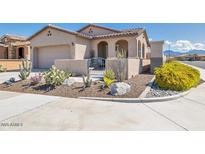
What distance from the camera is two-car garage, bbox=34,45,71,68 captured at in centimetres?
1897

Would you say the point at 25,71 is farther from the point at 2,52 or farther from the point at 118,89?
the point at 2,52

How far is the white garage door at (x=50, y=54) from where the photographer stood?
18953 millimetres

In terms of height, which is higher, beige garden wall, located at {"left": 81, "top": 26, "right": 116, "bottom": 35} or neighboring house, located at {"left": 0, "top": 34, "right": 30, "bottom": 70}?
→ beige garden wall, located at {"left": 81, "top": 26, "right": 116, "bottom": 35}

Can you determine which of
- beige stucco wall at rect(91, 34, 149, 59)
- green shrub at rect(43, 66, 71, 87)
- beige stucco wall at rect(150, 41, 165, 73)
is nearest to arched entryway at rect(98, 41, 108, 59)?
beige stucco wall at rect(91, 34, 149, 59)

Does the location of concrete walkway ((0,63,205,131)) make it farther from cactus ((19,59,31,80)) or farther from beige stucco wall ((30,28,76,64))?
beige stucco wall ((30,28,76,64))

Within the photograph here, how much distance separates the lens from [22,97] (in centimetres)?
794

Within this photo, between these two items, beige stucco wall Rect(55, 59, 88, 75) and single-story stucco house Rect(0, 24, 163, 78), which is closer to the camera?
beige stucco wall Rect(55, 59, 88, 75)

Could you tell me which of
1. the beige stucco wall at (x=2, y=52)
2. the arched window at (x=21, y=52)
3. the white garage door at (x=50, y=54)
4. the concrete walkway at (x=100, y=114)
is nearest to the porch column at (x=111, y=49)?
the white garage door at (x=50, y=54)

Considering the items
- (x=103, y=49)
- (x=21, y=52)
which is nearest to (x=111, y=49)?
(x=103, y=49)

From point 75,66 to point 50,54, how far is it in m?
7.84

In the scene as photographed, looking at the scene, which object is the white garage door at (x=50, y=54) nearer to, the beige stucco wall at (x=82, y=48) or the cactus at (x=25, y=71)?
the beige stucco wall at (x=82, y=48)

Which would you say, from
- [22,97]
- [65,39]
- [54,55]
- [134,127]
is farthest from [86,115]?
[54,55]

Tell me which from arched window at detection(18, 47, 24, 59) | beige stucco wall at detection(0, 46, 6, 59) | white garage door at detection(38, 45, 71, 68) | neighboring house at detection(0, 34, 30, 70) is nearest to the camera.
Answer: white garage door at detection(38, 45, 71, 68)

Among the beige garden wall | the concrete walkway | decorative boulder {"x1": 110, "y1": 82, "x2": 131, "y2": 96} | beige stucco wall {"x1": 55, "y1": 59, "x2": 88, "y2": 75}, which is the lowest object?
the concrete walkway
